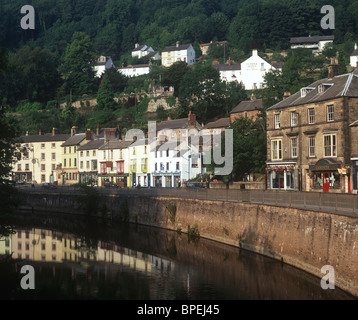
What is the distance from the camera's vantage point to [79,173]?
313ft

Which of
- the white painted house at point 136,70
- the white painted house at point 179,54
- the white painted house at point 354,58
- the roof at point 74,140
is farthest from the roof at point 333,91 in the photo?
the white painted house at point 179,54

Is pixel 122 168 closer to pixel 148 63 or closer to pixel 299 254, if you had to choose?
pixel 299 254

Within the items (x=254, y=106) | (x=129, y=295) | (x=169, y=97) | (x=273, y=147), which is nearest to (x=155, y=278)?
(x=129, y=295)

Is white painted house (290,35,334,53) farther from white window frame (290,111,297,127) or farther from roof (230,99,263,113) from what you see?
white window frame (290,111,297,127)

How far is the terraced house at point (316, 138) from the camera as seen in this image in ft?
153

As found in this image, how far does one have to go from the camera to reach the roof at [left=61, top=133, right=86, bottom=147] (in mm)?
97131

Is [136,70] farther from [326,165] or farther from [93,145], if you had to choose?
[326,165]

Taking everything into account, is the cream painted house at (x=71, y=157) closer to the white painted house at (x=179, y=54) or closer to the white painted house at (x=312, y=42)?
the white painted house at (x=312, y=42)

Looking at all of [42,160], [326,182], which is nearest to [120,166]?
[42,160]

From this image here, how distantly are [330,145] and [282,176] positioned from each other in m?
7.18

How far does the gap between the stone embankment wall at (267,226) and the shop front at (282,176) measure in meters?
11.2

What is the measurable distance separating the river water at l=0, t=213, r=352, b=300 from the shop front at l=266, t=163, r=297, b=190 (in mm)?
12281

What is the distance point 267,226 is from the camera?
3478 centimetres
